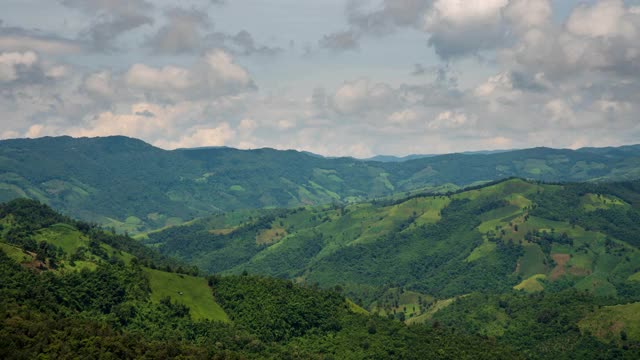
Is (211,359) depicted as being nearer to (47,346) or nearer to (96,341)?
(96,341)

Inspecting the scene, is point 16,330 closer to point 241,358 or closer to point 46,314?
point 46,314

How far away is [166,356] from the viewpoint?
585 ft

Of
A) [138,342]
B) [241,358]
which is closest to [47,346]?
[138,342]

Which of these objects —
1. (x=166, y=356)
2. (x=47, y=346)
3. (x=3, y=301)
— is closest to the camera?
(x=47, y=346)

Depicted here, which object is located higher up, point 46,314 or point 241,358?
point 46,314

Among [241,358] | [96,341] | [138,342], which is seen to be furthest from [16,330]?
[241,358]

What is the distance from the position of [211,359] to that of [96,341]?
34216 mm

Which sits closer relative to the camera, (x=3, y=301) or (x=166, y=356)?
(x=166, y=356)

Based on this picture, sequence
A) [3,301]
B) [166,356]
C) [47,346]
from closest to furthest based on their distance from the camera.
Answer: [47,346]
[166,356]
[3,301]

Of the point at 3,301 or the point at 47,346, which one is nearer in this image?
the point at 47,346

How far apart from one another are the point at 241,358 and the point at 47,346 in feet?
199

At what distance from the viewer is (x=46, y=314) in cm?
19638

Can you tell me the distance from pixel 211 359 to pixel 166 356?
47.7 ft

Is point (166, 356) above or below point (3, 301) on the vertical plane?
below
